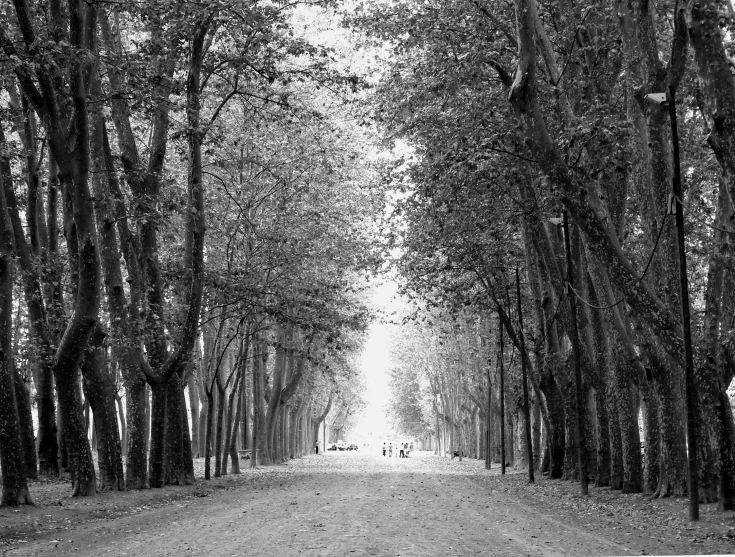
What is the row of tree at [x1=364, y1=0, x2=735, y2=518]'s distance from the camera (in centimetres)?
1405

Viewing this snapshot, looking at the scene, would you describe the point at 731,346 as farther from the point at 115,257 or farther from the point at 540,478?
the point at 540,478

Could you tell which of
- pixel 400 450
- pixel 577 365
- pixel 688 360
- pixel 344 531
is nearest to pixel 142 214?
pixel 344 531

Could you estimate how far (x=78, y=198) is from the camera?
1606 cm

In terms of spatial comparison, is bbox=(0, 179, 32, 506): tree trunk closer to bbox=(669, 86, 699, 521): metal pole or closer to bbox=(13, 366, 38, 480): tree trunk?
bbox=(13, 366, 38, 480): tree trunk

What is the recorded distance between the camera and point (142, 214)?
57.6 feet

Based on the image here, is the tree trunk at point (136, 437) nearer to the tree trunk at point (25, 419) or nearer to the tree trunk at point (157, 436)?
the tree trunk at point (157, 436)

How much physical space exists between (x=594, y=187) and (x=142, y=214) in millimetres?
8879

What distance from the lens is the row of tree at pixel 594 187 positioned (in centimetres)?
1405

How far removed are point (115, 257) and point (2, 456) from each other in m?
6.18

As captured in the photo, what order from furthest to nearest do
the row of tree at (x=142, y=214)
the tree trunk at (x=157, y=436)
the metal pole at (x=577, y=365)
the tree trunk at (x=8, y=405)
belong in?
the tree trunk at (x=157, y=436) → the metal pole at (x=577, y=365) → the row of tree at (x=142, y=214) → the tree trunk at (x=8, y=405)

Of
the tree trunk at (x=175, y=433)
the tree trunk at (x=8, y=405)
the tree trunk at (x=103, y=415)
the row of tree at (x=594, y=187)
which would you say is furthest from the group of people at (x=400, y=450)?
the tree trunk at (x=8, y=405)

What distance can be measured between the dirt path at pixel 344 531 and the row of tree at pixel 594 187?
288cm

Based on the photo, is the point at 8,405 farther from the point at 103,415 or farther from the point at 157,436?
the point at 157,436

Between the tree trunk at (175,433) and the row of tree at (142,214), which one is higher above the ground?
the row of tree at (142,214)
